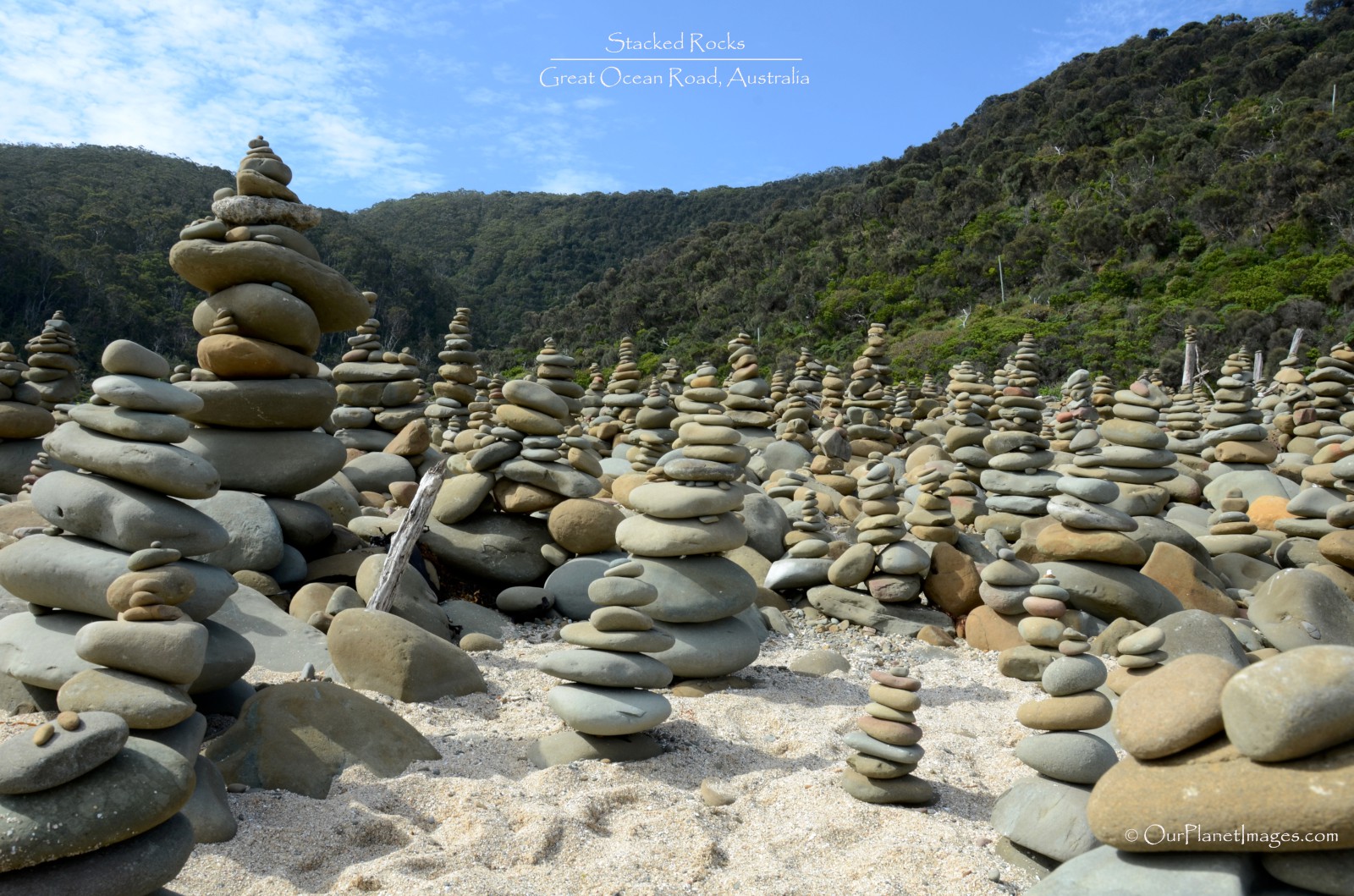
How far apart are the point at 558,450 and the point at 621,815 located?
5.09 metres

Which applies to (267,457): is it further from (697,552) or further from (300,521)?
(697,552)

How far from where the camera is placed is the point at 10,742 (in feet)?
9.11

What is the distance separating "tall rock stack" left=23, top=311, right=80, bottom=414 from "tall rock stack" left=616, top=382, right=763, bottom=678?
8.74m

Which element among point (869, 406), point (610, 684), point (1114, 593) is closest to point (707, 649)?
point (610, 684)

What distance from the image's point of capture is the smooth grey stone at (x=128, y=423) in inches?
181

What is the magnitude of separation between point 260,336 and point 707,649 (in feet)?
14.8

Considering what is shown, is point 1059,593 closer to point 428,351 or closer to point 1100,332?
point 1100,332

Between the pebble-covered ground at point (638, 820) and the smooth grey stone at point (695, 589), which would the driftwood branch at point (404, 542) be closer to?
the pebble-covered ground at point (638, 820)

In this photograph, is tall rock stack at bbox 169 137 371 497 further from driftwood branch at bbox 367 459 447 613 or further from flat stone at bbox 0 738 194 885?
flat stone at bbox 0 738 194 885

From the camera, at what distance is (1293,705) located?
237 cm

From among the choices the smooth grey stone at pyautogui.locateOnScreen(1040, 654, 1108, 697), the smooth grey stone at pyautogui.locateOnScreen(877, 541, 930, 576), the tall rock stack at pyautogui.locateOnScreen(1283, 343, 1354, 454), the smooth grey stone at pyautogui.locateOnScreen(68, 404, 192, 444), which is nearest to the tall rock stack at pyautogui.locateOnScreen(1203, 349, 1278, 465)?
the tall rock stack at pyautogui.locateOnScreen(1283, 343, 1354, 454)

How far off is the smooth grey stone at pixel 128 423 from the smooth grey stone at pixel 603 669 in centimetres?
215

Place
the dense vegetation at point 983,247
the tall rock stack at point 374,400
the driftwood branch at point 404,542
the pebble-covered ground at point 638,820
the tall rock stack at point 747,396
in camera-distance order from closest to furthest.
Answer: the pebble-covered ground at point 638,820 → the driftwood branch at point 404,542 → the tall rock stack at point 374,400 → the tall rock stack at point 747,396 → the dense vegetation at point 983,247

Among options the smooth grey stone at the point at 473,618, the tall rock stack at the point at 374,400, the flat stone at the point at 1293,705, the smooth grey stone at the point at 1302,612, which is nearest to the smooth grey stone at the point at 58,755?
the flat stone at the point at 1293,705
